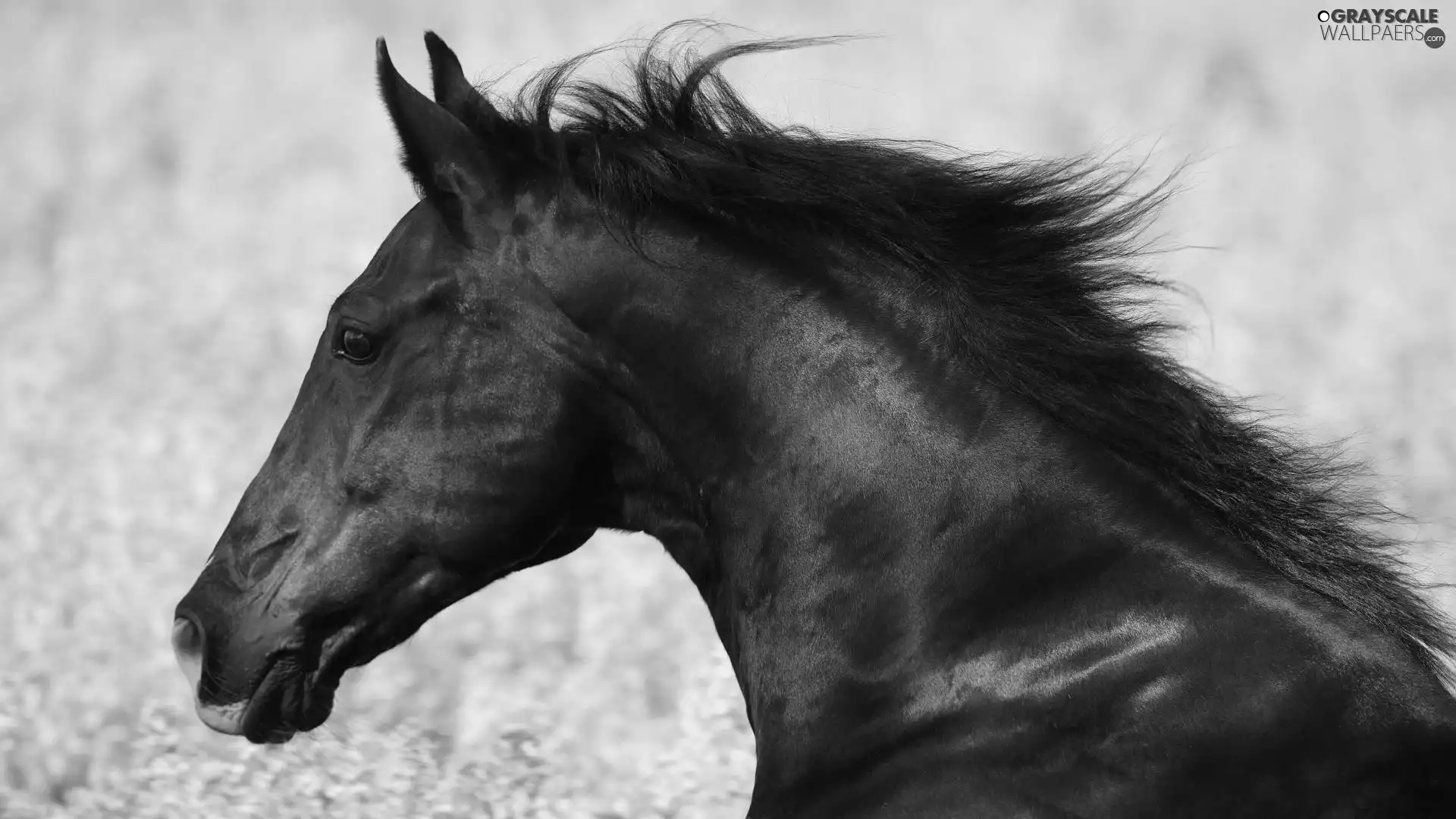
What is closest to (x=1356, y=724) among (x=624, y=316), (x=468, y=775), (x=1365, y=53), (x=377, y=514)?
(x=624, y=316)

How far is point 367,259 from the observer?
12633 millimetres

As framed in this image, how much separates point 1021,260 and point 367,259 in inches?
408

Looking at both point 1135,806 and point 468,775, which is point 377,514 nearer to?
point 1135,806

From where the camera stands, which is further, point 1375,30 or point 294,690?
point 1375,30

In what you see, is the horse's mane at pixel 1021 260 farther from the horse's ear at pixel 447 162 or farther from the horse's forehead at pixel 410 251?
the horse's forehead at pixel 410 251

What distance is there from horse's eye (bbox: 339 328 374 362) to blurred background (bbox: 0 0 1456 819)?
3.92 m

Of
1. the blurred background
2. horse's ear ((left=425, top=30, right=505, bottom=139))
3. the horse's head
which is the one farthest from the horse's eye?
the blurred background

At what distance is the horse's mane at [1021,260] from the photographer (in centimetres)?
273

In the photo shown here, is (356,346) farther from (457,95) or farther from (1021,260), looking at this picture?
(1021,260)

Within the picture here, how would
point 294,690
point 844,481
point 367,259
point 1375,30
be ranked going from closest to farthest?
point 844,481, point 294,690, point 367,259, point 1375,30

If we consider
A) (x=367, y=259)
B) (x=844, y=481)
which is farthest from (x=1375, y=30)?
(x=844, y=481)

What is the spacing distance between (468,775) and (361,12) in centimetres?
1033

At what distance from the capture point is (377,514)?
118 inches

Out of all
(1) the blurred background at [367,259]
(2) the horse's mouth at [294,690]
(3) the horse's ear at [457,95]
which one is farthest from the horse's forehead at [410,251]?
(1) the blurred background at [367,259]
